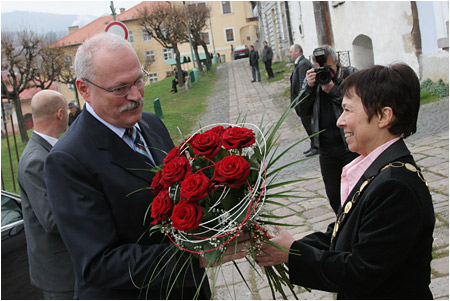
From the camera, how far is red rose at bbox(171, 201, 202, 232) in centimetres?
183

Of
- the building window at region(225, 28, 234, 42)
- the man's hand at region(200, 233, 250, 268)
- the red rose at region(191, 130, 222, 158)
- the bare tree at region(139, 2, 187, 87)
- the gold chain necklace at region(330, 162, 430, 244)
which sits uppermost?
the building window at region(225, 28, 234, 42)

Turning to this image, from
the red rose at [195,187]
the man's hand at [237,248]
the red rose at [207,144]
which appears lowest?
the man's hand at [237,248]

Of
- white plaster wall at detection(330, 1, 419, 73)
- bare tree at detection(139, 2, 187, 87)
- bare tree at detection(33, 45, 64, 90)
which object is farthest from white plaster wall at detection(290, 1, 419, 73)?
bare tree at detection(33, 45, 64, 90)

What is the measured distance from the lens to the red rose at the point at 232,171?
72.1 inches

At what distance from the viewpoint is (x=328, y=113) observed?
4492 millimetres

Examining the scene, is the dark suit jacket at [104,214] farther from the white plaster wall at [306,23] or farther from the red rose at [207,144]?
the white plaster wall at [306,23]

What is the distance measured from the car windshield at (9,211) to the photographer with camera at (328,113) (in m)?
3.34

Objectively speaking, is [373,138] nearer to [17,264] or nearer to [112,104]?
[112,104]

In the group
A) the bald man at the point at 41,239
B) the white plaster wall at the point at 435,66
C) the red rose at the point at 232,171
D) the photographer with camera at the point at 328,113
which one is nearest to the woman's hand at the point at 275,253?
the red rose at the point at 232,171

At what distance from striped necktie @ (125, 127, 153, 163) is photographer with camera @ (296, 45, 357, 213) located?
229 cm

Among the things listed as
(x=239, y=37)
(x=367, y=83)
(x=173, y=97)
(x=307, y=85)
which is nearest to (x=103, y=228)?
(x=367, y=83)

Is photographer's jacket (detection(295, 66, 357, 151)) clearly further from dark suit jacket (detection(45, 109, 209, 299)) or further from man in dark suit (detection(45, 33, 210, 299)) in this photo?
dark suit jacket (detection(45, 109, 209, 299))

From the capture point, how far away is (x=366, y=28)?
13.6 metres

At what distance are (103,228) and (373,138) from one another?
132 centimetres
